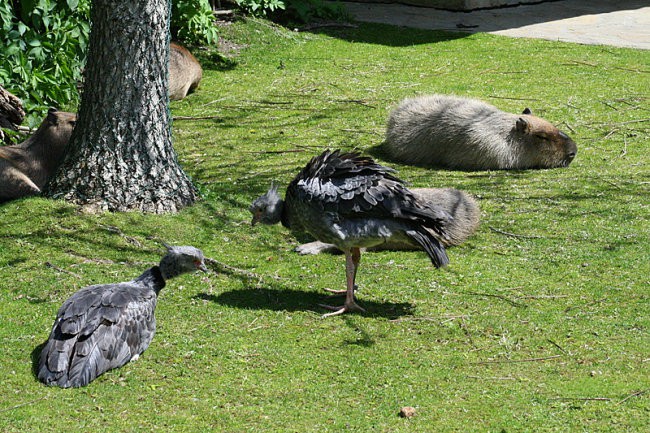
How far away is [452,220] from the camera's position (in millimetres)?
6703

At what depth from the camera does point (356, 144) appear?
9648 mm

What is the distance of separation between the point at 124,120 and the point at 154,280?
2.19 meters

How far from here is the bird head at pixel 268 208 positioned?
19.2ft

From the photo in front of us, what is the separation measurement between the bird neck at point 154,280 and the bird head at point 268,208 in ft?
2.71

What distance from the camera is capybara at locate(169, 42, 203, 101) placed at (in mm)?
10812

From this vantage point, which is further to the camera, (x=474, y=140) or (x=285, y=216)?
(x=474, y=140)

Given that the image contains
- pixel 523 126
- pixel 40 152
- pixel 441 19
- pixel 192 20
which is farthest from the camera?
pixel 441 19

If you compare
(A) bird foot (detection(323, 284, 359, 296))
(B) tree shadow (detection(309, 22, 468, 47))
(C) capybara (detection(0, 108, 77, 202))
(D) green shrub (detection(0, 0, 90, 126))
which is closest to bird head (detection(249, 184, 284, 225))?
(A) bird foot (detection(323, 284, 359, 296))

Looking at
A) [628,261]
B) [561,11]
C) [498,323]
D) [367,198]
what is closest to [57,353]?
[367,198]

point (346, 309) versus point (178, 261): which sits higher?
point (178, 261)

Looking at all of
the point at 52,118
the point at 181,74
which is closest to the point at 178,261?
the point at 52,118

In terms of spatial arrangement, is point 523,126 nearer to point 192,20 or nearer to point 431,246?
point 431,246

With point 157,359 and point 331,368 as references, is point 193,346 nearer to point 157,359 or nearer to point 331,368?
point 157,359

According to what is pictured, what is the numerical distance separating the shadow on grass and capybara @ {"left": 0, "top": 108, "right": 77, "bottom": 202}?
3.17 metres
